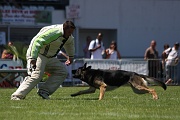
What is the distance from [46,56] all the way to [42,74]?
1.17 feet

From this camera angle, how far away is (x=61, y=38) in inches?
449

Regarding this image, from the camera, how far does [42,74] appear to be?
11.6 metres

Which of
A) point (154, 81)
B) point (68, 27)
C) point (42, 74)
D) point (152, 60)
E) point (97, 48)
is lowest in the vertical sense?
point (152, 60)

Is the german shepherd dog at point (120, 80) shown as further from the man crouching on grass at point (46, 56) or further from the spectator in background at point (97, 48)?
the spectator in background at point (97, 48)

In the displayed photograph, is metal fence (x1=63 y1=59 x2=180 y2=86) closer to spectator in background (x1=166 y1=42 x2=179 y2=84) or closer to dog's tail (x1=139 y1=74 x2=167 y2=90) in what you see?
spectator in background (x1=166 y1=42 x2=179 y2=84)

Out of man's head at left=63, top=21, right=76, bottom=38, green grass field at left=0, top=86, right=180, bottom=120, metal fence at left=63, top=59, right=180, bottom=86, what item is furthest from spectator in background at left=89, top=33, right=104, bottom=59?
green grass field at left=0, top=86, right=180, bottom=120

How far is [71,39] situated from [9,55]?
10.1 m

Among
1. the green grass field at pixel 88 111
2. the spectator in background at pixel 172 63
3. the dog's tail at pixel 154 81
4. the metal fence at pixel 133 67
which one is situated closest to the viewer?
the green grass field at pixel 88 111

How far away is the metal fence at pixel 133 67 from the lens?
70.9 feet

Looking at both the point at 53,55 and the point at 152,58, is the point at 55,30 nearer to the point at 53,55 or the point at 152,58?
Result: the point at 53,55

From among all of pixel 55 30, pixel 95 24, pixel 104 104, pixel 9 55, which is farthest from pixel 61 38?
pixel 95 24

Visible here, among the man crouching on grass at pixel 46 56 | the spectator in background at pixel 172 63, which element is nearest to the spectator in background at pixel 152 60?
the spectator in background at pixel 172 63

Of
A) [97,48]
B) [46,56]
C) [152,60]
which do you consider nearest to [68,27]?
[46,56]

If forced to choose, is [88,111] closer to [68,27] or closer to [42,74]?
[68,27]
